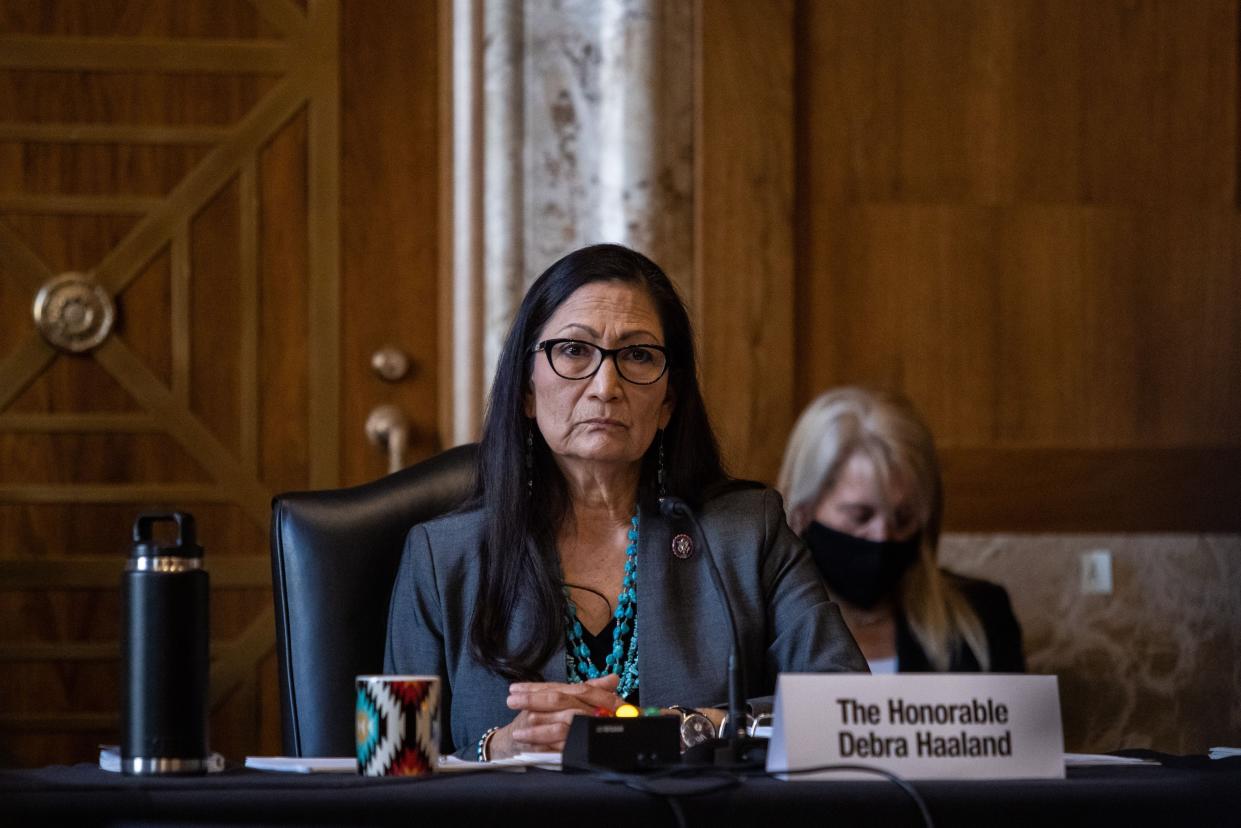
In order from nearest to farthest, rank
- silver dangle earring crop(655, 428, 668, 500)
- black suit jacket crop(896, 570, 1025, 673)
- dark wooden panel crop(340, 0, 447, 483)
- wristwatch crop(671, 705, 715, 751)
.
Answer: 1. wristwatch crop(671, 705, 715, 751)
2. silver dangle earring crop(655, 428, 668, 500)
3. black suit jacket crop(896, 570, 1025, 673)
4. dark wooden panel crop(340, 0, 447, 483)

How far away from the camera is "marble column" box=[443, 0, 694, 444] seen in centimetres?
321

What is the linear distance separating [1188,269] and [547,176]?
1.49 meters

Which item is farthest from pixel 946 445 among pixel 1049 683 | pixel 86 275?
pixel 1049 683

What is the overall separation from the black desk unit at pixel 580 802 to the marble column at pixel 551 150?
203cm

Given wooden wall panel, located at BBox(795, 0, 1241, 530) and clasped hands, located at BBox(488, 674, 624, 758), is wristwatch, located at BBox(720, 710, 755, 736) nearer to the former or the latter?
clasped hands, located at BBox(488, 674, 624, 758)

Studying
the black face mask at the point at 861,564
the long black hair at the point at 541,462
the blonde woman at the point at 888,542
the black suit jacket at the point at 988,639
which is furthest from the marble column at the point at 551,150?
the long black hair at the point at 541,462

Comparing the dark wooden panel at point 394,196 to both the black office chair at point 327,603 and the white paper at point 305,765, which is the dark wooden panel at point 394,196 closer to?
the black office chair at point 327,603

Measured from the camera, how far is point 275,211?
3.31 metres

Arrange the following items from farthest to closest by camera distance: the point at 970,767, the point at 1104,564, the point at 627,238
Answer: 1. the point at 1104,564
2. the point at 627,238
3. the point at 970,767

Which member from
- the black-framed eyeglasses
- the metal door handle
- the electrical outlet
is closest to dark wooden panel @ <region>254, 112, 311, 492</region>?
the metal door handle

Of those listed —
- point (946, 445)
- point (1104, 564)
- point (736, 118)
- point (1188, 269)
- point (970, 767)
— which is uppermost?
point (736, 118)

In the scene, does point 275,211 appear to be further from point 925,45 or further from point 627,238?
point 925,45

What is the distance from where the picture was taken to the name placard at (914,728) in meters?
1.26

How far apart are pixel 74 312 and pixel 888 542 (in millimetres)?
1755
